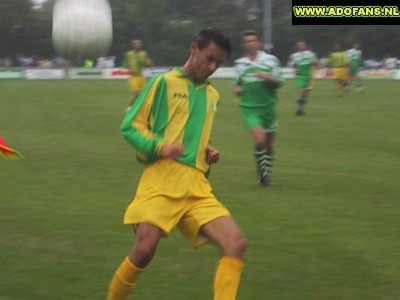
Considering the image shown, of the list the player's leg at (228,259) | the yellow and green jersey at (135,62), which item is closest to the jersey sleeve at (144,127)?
the player's leg at (228,259)

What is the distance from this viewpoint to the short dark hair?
5.14m

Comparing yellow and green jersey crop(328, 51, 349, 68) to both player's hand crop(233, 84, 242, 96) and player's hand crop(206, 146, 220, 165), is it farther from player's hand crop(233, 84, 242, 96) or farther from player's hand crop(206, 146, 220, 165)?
player's hand crop(206, 146, 220, 165)

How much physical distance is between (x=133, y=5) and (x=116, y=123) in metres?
45.8

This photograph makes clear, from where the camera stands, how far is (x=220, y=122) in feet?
68.1

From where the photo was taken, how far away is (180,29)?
66500 millimetres

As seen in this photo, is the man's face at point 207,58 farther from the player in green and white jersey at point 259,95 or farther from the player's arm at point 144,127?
the player in green and white jersey at point 259,95

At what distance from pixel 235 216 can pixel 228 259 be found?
13.2 feet

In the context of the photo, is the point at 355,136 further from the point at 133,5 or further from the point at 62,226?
the point at 133,5

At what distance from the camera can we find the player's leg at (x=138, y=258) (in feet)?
17.0

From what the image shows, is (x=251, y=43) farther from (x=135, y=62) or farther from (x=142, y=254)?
(x=135, y=62)

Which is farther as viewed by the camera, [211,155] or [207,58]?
[211,155]

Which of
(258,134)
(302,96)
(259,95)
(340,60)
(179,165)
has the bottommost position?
(340,60)

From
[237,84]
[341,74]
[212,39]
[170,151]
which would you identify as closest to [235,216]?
[237,84]

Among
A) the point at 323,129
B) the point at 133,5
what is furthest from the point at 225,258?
the point at 133,5
